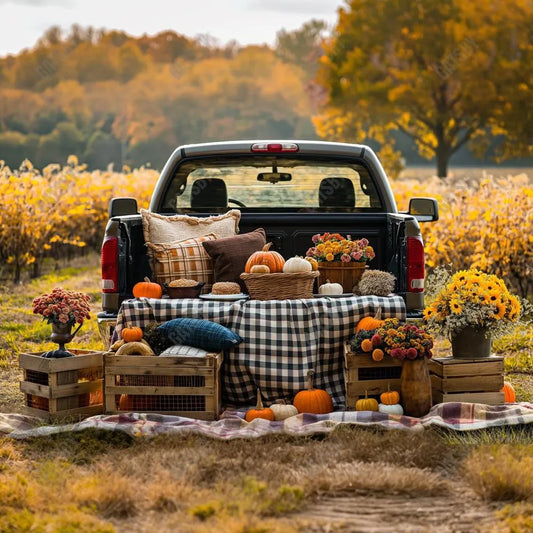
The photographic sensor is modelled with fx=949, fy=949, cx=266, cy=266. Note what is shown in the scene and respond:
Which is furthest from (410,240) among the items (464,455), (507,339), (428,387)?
(507,339)

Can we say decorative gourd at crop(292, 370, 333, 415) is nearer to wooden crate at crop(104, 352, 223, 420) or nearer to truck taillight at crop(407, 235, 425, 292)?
wooden crate at crop(104, 352, 223, 420)

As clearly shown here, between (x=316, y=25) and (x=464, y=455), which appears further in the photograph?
(x=316, y=25)

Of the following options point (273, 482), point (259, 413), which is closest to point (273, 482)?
point (273, 482)

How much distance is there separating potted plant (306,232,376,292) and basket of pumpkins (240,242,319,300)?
257 millimetres

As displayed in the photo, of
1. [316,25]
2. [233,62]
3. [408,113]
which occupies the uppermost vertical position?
[316,25]

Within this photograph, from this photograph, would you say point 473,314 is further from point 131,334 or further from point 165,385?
point 131,334

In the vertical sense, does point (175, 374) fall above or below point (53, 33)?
below

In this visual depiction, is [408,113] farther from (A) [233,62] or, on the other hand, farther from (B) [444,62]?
(A) [233,62]

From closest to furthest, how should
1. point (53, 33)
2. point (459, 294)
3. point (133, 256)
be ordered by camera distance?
1. point (459, 294)
2. point (133, 256)
3. point (53, 33)

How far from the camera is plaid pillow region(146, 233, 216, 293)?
7.02 metres

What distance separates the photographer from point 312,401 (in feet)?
20.3

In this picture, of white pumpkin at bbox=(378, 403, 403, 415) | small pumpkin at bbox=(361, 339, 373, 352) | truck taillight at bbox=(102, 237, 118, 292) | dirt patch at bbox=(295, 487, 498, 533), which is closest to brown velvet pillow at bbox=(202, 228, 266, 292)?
truck taillight at bbox=(102, 237, 118, 292)

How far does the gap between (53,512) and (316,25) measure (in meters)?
77.7

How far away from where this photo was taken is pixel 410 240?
21.9ft
